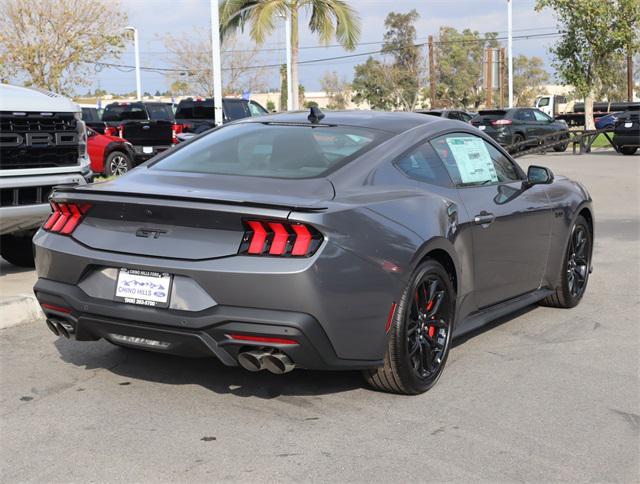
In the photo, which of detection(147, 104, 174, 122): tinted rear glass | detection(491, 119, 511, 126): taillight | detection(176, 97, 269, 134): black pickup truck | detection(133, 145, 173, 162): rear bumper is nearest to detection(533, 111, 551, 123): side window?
detection(491, 119, 511, 126): taillight

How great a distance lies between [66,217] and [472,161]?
2645 millimetres

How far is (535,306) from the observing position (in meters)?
7.18

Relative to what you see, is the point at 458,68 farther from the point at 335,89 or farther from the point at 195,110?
the point at 195,110

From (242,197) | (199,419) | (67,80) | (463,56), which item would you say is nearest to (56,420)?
(199,419)

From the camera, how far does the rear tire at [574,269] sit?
270 inches

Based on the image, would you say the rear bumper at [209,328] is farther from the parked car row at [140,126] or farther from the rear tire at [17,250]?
the parked car row at [140,126]

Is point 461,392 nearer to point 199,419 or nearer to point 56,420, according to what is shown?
point 199,419

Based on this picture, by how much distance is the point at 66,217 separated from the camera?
479 cm

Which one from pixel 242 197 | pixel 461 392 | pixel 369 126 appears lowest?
pixel 461 392

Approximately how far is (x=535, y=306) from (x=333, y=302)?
3.43 m

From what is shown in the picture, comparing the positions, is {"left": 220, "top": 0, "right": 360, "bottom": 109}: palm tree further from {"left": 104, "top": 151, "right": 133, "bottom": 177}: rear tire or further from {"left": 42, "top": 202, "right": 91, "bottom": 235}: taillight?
{"left": 42, "top": 202, "right": 91, "bottom": 235}: taillight

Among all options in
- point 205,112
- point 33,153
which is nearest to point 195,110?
point 205,112

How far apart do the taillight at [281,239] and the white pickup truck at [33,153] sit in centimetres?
368

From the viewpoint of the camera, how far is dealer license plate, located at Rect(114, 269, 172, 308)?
4.32 metres
